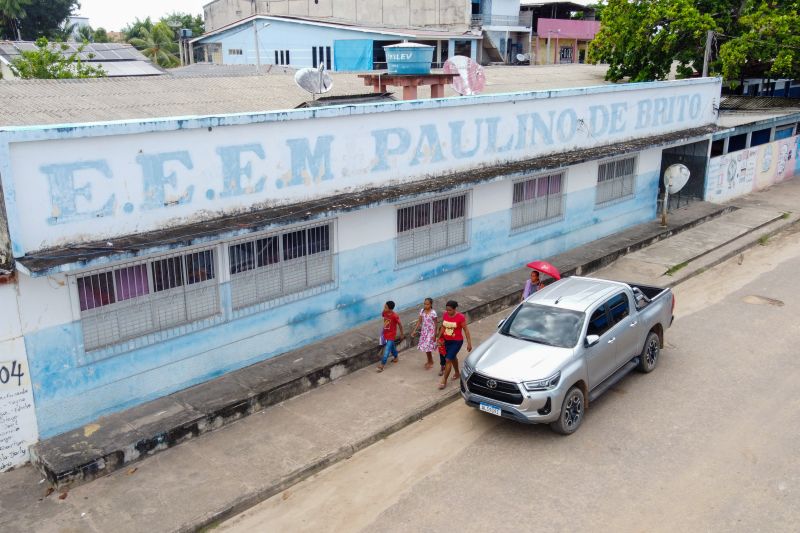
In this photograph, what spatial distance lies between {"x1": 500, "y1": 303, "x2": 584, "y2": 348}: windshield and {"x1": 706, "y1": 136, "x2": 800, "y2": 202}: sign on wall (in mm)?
14149

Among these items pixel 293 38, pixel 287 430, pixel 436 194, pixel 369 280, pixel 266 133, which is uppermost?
pixel 293 38

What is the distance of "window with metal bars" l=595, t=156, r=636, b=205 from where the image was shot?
17781 millimetres

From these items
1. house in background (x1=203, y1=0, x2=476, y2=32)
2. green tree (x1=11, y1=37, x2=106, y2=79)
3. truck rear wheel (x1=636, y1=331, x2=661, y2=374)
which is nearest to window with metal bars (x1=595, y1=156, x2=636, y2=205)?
truck rear wheel (x1=636, y1=331, x2=661, y2=374)

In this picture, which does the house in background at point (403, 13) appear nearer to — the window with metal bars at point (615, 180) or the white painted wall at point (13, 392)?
the window with metal bars at point (615, 180)

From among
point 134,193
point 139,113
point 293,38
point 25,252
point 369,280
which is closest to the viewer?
point 25,252

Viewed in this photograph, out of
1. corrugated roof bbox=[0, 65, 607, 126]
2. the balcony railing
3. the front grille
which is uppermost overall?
the balcony railing

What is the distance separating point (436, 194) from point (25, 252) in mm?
6909

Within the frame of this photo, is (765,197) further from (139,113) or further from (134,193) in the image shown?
(134,193)

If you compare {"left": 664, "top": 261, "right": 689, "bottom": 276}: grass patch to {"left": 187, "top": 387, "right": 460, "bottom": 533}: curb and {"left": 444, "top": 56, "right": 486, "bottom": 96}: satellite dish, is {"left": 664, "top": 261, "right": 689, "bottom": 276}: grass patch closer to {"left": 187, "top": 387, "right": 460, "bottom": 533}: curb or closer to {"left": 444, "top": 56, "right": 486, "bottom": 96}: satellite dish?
{"left": 444, "top": 56, "right": 486, "bottom": 96}: satellite dish

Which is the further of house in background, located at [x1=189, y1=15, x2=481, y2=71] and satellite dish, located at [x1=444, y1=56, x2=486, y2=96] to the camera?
house in background, located at [x1=189, y1=15, x2=481, y2=71]

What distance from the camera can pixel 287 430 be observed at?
9344mm

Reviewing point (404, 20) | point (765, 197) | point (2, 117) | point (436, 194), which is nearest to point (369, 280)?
point (436, 194)

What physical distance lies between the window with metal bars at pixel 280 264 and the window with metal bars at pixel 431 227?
5.91 ft

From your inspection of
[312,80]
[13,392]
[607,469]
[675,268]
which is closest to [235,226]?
[13,392]
